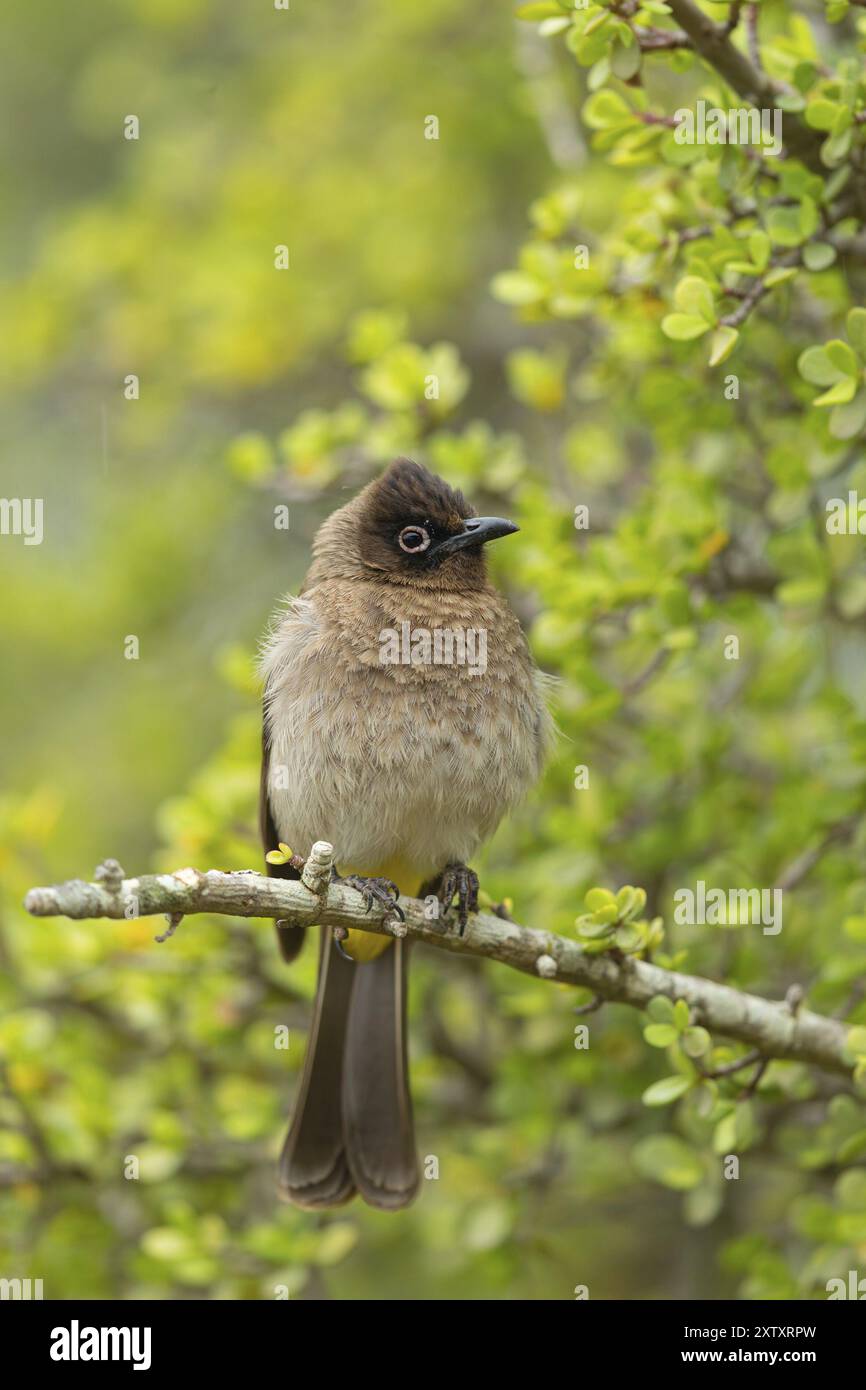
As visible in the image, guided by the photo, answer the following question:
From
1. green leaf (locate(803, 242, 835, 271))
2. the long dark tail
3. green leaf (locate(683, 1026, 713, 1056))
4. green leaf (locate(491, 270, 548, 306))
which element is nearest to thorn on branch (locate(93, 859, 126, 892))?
green leaf (locate(683, 1026, 713, 1056))

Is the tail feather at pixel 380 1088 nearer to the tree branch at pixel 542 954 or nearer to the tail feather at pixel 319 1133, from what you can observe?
the tail feather at pixel 319 1133

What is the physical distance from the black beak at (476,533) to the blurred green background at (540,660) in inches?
8.1

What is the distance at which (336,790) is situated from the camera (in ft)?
14.1

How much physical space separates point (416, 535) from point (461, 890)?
4.04 feet

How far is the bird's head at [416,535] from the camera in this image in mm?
4664

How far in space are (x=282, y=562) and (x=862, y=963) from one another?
14.2 feet

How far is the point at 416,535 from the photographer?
185 inches

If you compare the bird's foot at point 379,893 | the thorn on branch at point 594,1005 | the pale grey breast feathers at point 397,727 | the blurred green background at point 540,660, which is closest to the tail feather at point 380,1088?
the blurred green background at point 540,660

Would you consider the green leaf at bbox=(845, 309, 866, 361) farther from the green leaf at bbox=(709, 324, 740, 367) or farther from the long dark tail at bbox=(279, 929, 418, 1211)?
the long dark tail at bbox=(279, 929, 418, 1211)

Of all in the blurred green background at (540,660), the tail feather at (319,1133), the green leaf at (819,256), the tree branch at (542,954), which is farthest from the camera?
the tail feather at (319,1133)

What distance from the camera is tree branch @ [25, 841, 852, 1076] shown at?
118 inches

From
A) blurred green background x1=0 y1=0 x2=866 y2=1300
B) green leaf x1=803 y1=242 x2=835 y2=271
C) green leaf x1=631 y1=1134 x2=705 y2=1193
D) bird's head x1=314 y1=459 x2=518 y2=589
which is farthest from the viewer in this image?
bird's head x1=314 y1=459 x2=518 y2=589

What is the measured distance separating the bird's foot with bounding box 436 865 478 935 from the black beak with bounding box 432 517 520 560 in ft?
3.25

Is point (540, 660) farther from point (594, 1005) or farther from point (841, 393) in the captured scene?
point (841, 393)
